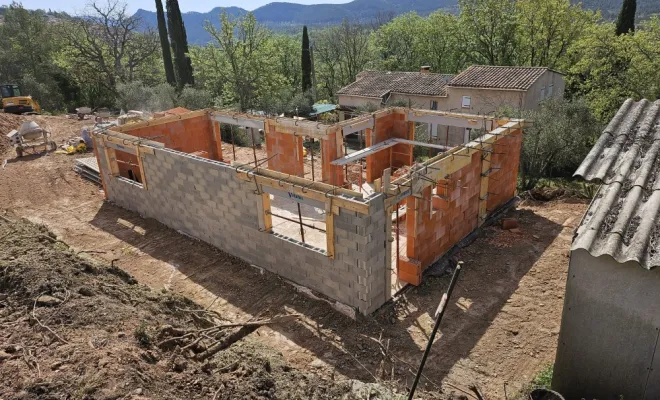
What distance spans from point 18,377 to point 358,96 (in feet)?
96.2

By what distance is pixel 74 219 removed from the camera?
15250 millimetres

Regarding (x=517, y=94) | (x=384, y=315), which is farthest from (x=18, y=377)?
(x=517, y=94)

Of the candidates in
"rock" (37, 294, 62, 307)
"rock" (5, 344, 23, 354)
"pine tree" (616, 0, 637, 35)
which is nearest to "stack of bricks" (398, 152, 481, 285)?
"rock" (37, 294, 62, 307)

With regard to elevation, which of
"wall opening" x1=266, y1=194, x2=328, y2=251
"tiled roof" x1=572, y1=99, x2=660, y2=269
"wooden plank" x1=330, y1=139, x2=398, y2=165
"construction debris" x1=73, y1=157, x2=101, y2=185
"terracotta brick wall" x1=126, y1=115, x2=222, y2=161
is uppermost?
"tiled roof" x1=572, y1=99, x2=660, y2=269

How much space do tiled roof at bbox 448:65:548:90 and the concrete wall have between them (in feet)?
74.4

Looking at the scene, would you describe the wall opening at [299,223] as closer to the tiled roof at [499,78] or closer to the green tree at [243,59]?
the tiled roof at [499,78]

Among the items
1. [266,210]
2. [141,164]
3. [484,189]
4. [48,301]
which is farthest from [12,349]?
[484,189]

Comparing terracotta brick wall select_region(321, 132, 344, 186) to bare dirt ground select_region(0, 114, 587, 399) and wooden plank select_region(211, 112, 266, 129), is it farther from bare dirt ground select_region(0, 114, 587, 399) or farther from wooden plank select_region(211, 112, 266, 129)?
bare dirt ground select_region(0, 114, 587, 399)

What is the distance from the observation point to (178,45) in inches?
1324

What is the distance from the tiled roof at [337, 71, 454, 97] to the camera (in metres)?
31.1

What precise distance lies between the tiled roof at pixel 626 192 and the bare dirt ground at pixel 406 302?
3.83 metres

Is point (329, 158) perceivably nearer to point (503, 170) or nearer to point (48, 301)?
point (503, 170)

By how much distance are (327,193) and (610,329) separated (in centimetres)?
552

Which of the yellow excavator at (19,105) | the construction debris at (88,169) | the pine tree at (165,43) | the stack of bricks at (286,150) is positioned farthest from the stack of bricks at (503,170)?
the yellow excavator at (19,105)
